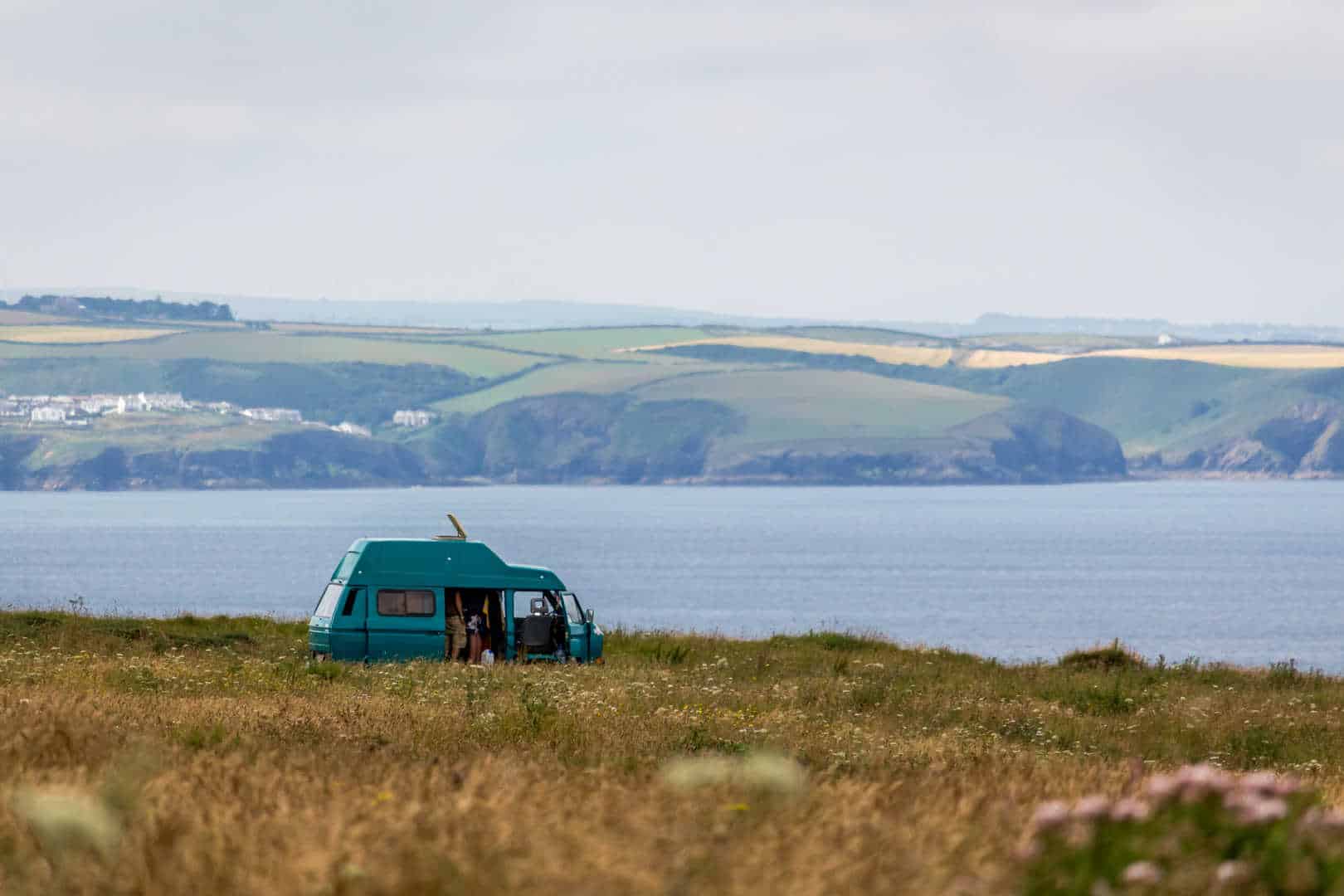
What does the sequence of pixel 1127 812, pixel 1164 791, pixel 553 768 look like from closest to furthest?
pixel 1127 812, pixel 1164 791, pixel 553 768

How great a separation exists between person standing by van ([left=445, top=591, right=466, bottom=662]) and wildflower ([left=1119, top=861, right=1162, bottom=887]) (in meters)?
22.8

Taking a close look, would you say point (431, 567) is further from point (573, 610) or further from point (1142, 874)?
point (1142, 874)

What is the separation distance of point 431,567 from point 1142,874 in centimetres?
2309

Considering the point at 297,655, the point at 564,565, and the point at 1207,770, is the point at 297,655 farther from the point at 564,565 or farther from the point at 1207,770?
the point at 564,565

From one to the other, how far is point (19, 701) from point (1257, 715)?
1636 centimetres

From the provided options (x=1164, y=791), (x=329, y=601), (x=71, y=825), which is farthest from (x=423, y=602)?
(x=1164, y=791)

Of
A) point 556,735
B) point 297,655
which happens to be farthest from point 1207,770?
point 297,655

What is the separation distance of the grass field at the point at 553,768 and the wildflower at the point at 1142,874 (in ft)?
1.51

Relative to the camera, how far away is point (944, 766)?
12.7m

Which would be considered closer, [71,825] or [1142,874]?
[1142,874]

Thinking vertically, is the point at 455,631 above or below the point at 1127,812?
below

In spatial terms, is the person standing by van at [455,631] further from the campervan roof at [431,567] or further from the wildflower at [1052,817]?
the wildflower at [1052,817]

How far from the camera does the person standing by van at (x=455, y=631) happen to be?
92.0 ft

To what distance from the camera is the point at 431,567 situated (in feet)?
91.5
